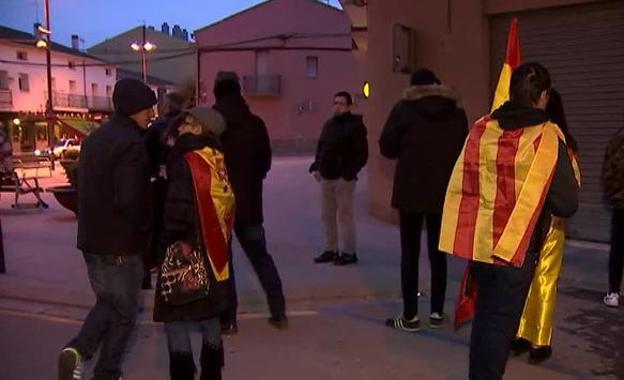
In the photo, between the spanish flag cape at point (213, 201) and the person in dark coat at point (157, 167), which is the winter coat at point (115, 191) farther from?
the spanish flag cape at point (213, 201)

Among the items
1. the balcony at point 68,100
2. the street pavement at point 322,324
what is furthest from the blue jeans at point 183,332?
the balcony at point 68,100

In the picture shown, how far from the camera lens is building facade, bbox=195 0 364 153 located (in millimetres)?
47562

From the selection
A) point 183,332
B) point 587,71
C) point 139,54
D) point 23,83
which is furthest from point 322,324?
point 139,54

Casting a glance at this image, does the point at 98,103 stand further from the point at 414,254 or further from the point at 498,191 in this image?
the point at 498,191

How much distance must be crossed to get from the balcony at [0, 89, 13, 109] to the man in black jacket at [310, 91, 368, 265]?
53.4 m

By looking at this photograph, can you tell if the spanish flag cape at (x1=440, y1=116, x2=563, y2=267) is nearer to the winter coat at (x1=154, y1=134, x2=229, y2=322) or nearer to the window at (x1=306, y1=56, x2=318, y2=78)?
the winter coat at (x1=154, y1=134, x2=229, y2=322)

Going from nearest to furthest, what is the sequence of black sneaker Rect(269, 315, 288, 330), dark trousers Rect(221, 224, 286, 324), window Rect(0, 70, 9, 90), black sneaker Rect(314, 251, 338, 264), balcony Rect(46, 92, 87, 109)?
1. dark trousers Rect(221, 224, 286, 324)
2. black sneaker Rect(269, 315, 288, 330)
3. black sneaker Rect(314, 251, 338, 264)
4. window Rect(0, 70, 9, 90)
5. balcony Rect(46, 92, 87, 109)

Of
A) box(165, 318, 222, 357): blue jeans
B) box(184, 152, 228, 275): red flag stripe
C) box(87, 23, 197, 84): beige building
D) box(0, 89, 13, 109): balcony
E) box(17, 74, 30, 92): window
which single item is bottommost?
box(165, 318, 222, 357): blue jeans

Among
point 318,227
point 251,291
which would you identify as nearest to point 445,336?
point 251,291

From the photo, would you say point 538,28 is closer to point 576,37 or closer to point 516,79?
point 576,37

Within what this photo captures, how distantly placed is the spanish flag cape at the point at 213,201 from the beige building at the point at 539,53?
19.4ft

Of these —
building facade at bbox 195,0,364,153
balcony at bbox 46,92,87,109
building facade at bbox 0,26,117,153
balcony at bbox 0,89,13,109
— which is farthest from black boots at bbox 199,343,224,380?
balcony at bbox 46,92,87,109

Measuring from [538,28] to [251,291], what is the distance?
4.79 metres

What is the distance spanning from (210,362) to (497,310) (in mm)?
1566
